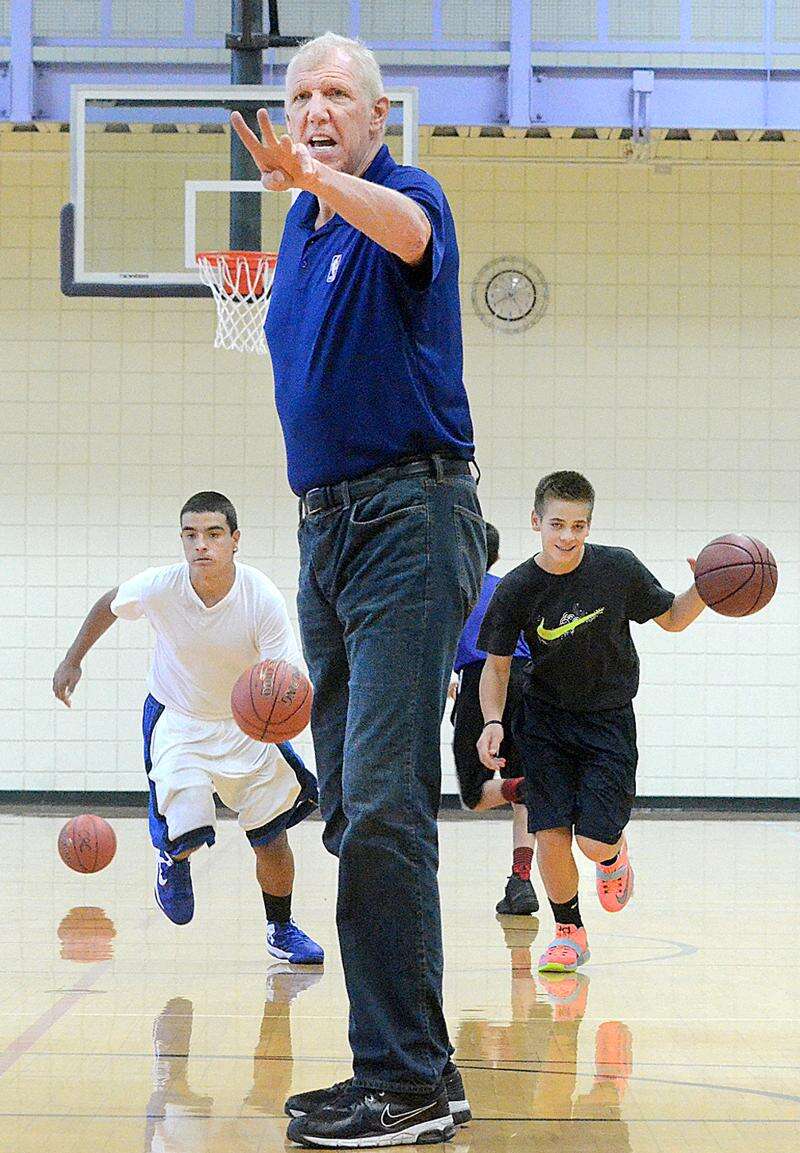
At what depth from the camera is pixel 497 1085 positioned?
345 cm

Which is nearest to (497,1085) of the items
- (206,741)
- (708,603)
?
(708,603)

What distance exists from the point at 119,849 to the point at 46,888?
1633 mm

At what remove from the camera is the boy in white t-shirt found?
5.37 meters

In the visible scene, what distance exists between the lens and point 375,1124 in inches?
113

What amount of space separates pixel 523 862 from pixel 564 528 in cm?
200

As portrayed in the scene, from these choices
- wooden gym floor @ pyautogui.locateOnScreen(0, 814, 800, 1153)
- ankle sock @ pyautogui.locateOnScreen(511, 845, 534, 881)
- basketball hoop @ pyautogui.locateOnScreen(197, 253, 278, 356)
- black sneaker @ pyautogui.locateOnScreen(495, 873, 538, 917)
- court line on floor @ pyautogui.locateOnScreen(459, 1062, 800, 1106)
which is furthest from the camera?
basketball hoop @ pyautogui.locateOnScreen(197, 253, 278, 356)

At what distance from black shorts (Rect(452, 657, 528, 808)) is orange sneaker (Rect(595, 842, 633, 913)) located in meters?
1.29

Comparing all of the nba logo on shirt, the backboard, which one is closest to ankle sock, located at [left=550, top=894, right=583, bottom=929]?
the nba logo on shirt

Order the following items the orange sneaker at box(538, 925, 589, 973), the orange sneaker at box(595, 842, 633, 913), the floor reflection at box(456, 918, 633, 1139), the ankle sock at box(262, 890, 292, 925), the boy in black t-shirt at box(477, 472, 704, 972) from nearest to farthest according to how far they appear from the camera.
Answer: the floor reflection at box(456, 918, 633, 1139) → the orange sneaker at box(538, 925, 589, 973) → the boy in black t-shirt at box(477, 472, 704, 972) → the ankle sock at box(262, 890, 292, 925) → the orange sneaker at box(595, 842, 633, 913)

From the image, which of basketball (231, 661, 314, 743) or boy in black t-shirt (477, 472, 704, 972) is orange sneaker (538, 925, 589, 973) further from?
basketball (231, 661, 314, 743)

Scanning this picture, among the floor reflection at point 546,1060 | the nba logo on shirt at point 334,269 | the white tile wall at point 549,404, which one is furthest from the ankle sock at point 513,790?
the white tile wall at point 549,404

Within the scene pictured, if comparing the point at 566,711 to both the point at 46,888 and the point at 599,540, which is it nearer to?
the point at 46,888

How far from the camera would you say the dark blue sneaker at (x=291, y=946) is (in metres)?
5.21

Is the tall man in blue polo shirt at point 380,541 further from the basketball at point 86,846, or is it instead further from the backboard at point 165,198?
the backboard at point 165,198
